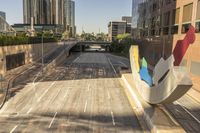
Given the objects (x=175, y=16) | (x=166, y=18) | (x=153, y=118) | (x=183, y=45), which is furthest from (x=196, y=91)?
(x=166, y=18)

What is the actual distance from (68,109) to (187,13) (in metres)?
28.8

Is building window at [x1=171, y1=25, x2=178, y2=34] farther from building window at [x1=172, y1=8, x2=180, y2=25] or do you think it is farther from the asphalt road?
the asphalt road

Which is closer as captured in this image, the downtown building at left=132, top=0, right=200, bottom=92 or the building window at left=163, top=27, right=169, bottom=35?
the downtown building at left=132, top=0, right=200, bottom=92

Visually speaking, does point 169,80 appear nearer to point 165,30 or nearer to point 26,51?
point 165,30

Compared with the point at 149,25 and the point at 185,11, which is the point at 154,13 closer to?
the point at 149,25

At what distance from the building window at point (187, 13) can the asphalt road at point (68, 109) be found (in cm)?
1778

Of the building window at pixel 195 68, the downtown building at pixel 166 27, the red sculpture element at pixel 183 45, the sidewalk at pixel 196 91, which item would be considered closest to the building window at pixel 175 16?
the downtown building at pixel 166 27

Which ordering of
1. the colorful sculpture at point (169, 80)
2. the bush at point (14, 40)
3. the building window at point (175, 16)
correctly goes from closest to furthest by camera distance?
1. the colorful sculpture at point (169, 80)
2. the building window at point (175, 16)
3. the bush at point (14, 40)

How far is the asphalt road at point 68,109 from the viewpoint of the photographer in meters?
24.1

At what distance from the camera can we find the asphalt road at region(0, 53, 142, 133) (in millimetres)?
24062

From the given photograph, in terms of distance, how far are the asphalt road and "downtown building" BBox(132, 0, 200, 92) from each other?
14112mm

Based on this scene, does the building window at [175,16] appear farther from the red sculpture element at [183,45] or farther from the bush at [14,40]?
the bush at [14,40]

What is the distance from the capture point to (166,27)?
53750 mm

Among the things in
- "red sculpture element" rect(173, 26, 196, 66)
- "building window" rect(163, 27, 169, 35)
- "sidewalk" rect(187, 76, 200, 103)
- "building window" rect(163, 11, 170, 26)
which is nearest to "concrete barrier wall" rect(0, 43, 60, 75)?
"red sculpture element" rect(173, 26, 196, 66)
